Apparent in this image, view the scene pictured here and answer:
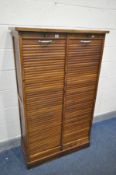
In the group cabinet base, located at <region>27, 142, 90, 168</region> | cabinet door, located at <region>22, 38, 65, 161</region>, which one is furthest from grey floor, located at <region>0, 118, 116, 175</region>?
cabinet door, located at <region>22, 38, 65, 161</region>

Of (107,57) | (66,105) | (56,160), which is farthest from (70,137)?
(107,57)

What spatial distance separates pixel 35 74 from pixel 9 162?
3.85 feet

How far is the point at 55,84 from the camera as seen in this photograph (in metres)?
1.52

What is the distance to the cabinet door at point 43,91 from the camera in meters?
1.32

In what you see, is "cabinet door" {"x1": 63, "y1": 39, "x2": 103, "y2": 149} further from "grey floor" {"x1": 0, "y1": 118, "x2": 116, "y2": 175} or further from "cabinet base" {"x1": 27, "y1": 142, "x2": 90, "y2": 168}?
"grey floor" {"x1": 0, "y1": 118, "x2": 116, "y2": 175}

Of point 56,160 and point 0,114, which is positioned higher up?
point 0,114

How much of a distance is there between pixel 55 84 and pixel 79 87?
29 cm

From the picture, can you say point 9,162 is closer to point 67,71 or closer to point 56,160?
point 56,160

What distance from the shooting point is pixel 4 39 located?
158cm

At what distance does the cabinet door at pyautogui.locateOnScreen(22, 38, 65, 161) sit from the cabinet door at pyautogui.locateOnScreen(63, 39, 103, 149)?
0.09 m

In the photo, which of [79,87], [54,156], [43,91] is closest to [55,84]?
[43,91]

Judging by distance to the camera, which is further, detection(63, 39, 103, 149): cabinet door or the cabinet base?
the cabinet base

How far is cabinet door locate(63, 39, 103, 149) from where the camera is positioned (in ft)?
4.98

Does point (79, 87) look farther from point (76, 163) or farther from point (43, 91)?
point (76, 163)
